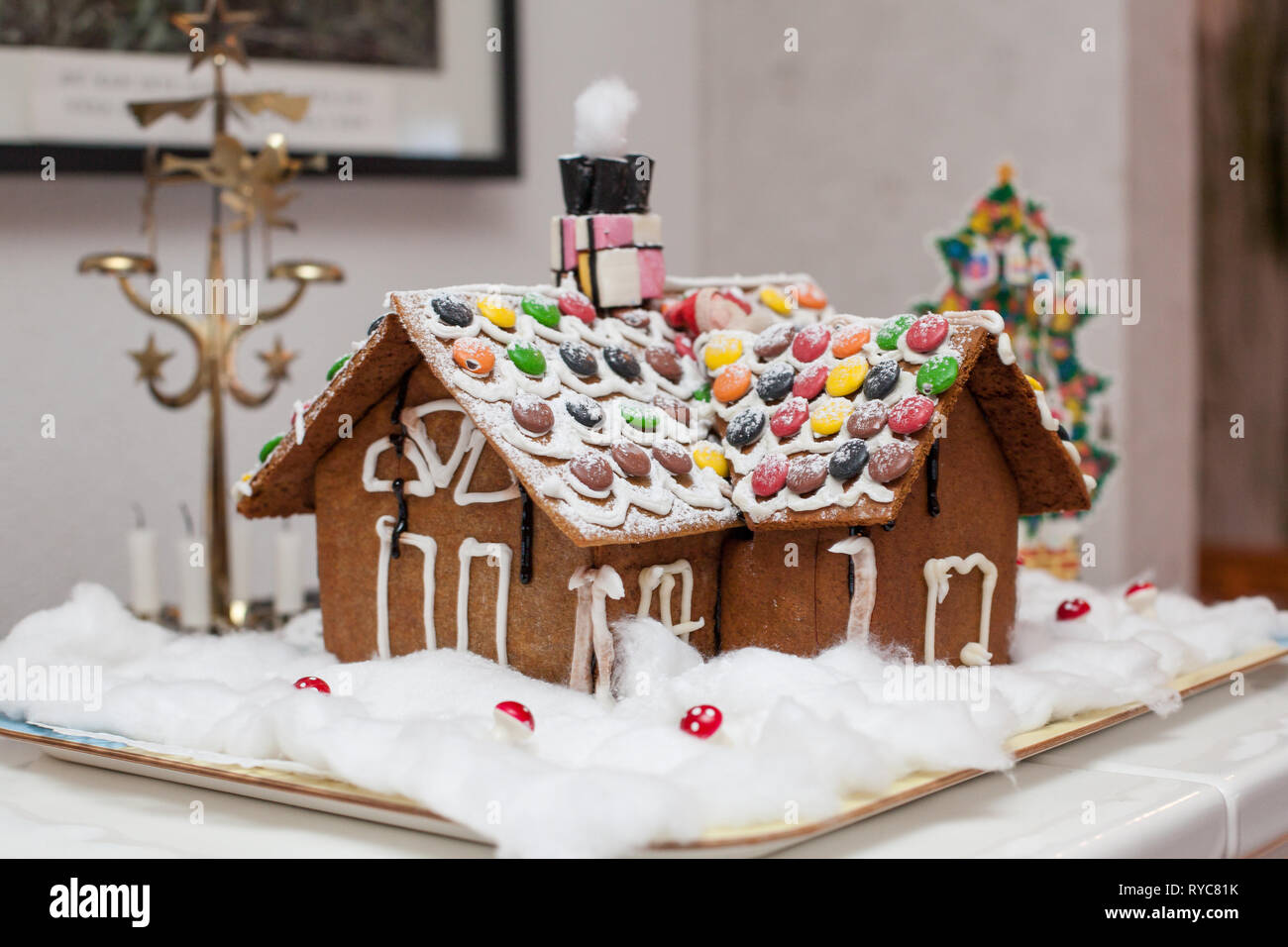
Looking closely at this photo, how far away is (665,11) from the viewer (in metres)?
2.69

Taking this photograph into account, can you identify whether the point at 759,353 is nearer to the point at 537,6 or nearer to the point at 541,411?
the point at 541,411

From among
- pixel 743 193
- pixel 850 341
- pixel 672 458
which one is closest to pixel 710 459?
pixel 672 458

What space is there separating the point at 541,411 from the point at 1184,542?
169 centimetres

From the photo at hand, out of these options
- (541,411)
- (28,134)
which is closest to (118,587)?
(28,134)

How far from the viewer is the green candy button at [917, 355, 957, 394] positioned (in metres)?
1.12

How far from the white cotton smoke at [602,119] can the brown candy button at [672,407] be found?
0.88 feet

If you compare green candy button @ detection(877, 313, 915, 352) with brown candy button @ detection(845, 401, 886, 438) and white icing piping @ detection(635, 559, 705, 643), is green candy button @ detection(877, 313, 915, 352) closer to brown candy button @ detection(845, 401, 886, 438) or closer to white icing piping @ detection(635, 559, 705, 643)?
brown candy button @ detection(845, 401, 886, 438)

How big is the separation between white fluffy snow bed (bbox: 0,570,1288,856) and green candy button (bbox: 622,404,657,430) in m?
0.17

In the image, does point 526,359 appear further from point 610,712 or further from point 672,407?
point 610,712

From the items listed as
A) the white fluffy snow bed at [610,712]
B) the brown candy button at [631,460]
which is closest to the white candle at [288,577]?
the white fluffy snow bed at [610,712]

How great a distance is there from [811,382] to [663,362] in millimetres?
158

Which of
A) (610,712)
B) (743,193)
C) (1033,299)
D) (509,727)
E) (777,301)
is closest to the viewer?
(509,727)

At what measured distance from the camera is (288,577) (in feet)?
6.13

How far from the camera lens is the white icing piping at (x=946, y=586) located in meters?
1.21
